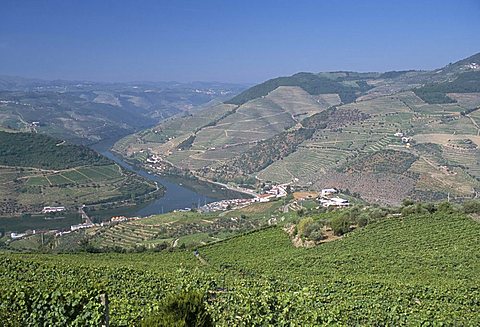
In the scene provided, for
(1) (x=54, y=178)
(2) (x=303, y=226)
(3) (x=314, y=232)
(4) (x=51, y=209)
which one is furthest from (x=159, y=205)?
(3) (x=314, y=232)

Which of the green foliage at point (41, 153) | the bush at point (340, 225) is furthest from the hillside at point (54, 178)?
the bush at point (340, 225)

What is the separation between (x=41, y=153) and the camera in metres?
111

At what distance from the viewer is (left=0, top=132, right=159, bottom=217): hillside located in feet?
292

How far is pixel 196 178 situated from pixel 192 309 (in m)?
110

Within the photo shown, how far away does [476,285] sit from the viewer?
66.5ft

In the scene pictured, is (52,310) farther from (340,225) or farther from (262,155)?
(262,155)

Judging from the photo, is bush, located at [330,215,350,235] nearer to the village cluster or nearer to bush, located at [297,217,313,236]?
bush, located at [297,217,313,236]

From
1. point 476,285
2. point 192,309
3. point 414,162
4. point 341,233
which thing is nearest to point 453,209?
point 341,233

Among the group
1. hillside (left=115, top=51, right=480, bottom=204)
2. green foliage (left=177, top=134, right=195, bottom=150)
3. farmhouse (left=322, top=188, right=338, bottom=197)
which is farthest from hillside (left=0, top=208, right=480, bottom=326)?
green foliage (left=177, top=134, right=195, bottom=150)

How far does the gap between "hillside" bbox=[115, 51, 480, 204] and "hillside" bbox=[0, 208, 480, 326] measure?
43.8m

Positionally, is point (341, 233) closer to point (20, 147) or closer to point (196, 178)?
point (196, 178)

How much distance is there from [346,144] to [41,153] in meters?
74.4

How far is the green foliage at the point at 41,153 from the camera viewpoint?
4151 inches

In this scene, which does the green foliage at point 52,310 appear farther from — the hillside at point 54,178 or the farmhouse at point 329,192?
the hillside at point 54,178
